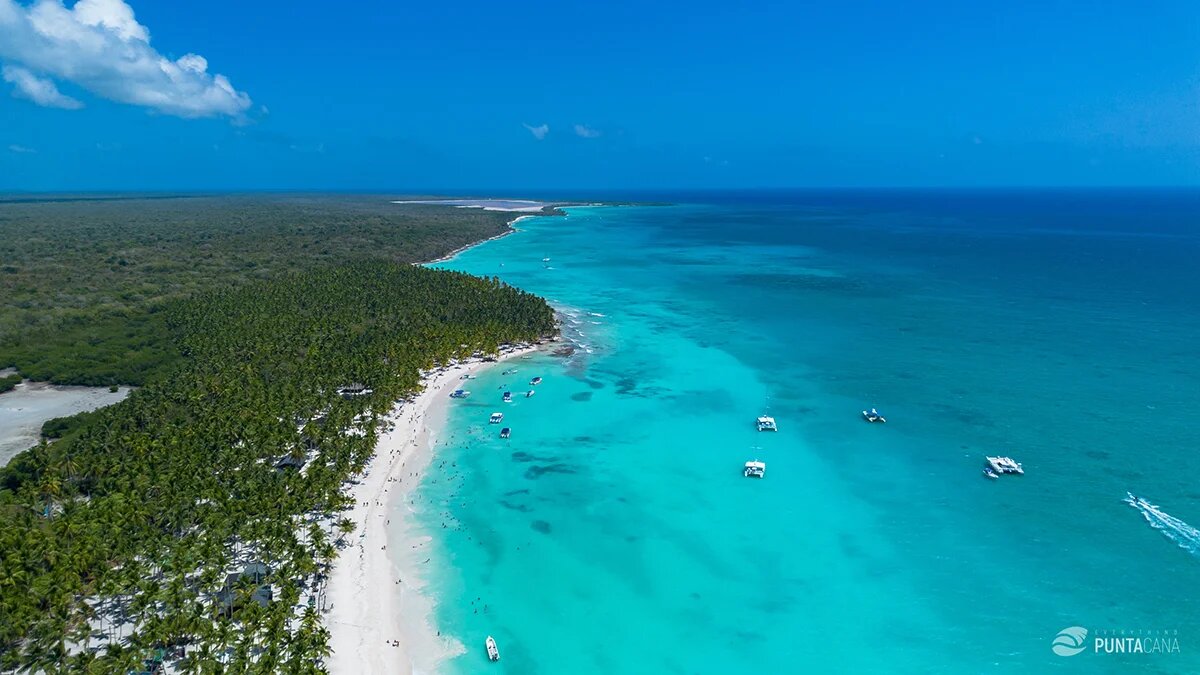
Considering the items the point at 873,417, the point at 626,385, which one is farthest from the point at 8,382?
the point at 873,417

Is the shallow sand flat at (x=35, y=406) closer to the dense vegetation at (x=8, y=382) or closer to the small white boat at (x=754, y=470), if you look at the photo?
the dense vegetation at (x=8, y=382)

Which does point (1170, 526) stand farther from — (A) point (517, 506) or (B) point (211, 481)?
(B) point (211, 481)

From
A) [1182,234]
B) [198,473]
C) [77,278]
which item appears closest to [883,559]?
[198,473]

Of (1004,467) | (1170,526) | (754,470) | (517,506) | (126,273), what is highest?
(126,273)

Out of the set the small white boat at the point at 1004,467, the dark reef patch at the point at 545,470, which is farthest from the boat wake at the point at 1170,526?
the dark reef patch at the point at 545,470

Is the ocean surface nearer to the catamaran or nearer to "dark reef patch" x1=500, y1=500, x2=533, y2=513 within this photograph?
"dark reef patch" x1=500, y1=500, x2=533, y2=513

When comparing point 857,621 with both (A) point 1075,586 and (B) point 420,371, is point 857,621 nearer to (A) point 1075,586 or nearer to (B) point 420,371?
(A) point 1075,586

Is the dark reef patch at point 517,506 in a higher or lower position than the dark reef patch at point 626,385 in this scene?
lower
